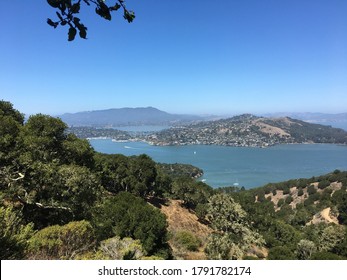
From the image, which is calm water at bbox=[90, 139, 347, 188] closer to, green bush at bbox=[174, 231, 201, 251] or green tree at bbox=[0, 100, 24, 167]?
green bush at bbox=[174, 231, 201, 251]

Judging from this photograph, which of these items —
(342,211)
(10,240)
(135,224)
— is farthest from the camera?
(342,211)

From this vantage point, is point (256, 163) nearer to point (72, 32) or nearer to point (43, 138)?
point (43, 138)

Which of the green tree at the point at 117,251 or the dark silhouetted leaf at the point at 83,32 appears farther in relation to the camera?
the green tree at the point at 117,251

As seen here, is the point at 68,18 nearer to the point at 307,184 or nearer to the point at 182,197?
the point at 182,197

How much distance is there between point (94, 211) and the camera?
1218 cm

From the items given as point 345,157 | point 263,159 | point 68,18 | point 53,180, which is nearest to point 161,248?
point 53,180

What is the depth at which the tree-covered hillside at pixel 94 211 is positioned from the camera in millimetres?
8352

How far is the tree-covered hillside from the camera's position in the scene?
835cm

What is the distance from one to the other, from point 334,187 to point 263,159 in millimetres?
72047

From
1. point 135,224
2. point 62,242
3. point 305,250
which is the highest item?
point 62,242

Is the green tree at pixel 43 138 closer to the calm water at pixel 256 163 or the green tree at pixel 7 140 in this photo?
the green tree at pixel 7 140

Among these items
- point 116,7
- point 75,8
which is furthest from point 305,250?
point 75,8

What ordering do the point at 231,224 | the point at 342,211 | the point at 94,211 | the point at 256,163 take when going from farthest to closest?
the point at 256,163
the point at 342,211
the point at 231,224
the point at 94,211

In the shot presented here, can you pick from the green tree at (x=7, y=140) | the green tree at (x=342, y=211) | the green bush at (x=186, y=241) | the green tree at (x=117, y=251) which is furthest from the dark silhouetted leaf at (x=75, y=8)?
the green tree at (x=342, y=211)
